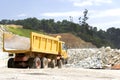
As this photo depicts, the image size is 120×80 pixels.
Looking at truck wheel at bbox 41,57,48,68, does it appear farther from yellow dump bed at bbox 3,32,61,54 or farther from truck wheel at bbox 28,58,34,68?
truck wheel at bbox 28,58,34,68

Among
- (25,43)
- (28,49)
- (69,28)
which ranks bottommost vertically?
(28,49)

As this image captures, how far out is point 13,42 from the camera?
1249 inches

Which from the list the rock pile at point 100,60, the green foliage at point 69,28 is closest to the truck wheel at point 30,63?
the rock pile at point 100,60

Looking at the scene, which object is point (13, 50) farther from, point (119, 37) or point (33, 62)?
point (119, 37)

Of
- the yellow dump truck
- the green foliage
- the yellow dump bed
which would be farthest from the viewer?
the green foliage

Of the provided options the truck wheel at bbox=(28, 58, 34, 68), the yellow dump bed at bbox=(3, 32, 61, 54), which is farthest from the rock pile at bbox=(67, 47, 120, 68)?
the truck wheel at bbox=(28, 58, 34, 68)

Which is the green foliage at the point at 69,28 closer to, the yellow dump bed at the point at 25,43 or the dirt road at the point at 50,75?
the yellow dump bed at the point at 25,43

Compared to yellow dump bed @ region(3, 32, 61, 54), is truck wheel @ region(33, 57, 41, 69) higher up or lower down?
lower down

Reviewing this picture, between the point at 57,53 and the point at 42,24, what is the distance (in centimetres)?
13899

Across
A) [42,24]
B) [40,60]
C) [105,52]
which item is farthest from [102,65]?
[42,24]

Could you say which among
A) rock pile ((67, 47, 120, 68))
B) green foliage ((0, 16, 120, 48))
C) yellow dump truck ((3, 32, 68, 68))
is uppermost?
green foliage ((0, 16, 120, 48))

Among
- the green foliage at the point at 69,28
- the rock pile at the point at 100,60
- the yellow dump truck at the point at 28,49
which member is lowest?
the rock pile at the point at 100,60

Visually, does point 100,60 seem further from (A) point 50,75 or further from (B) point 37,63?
(A) point 50,75

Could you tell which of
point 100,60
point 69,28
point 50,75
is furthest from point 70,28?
point 50,75
